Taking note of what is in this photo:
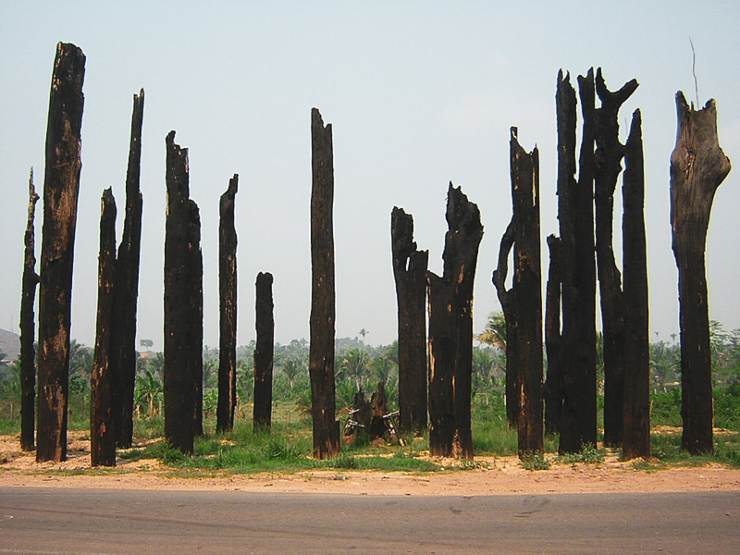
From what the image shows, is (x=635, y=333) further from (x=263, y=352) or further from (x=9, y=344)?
(x=9, y=344)

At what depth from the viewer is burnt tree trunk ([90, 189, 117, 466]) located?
14508 mm

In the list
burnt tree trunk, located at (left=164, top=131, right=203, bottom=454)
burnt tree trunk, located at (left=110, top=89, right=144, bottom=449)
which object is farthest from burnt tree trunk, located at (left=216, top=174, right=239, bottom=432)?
burnt tree trunk, located at (left=164, top=131, right=203, bottom=454)

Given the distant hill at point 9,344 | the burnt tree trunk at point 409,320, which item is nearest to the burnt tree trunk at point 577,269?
the burnt tree trunk at point 409,320

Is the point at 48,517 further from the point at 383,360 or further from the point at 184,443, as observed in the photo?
the point at 383,360

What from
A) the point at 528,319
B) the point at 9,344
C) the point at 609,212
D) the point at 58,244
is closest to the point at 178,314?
the point at 58,244

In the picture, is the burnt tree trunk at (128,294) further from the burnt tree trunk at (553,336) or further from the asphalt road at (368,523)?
the burnt tree trunk at (553,336)

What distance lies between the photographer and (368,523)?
8.05m

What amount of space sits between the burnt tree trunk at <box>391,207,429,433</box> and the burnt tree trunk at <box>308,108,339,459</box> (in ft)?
14.9

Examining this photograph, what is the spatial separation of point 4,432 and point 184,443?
976 centimetres

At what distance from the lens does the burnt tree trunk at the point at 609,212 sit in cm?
1470

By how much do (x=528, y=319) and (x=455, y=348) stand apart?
4.96 feet

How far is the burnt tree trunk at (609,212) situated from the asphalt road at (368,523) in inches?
208

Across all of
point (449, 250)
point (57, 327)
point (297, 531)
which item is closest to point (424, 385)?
point (449, 250)

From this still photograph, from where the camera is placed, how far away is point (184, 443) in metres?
15.3
